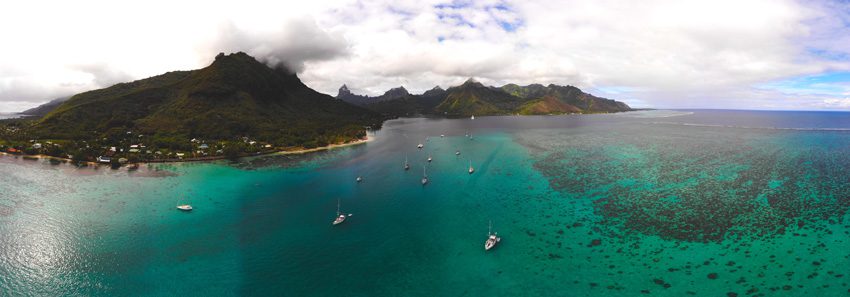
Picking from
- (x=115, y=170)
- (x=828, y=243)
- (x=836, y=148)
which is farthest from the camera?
(x=836, y=148)

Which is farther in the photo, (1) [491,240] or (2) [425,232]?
(2) [425,232]

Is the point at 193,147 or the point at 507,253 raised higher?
the point at 193,147

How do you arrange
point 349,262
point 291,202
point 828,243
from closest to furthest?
point 349,262
point 828,243
point 291,202

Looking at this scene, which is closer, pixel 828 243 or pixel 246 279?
pixel 246 279

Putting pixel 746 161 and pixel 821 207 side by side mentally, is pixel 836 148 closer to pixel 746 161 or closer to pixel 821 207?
pixel 746 161

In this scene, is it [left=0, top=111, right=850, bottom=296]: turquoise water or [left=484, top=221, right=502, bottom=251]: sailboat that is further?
[left=484, top=221, right=502, bottom=251]: sailboat

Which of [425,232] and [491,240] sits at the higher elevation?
[491,240]

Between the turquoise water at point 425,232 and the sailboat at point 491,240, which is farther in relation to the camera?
the sailboat at point 491,240

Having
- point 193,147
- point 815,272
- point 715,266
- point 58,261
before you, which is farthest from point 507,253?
point 193,147
